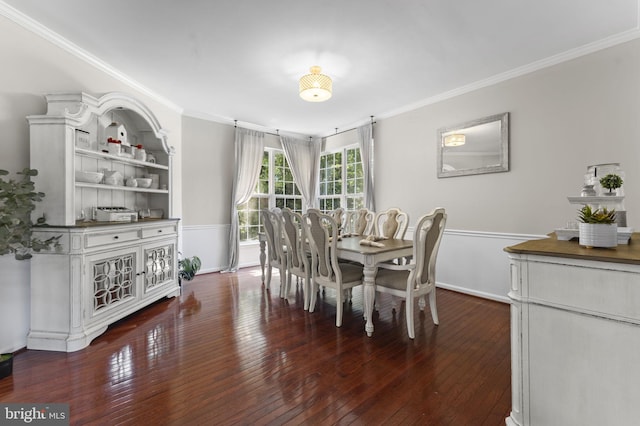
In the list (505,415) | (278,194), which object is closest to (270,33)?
(505,415)

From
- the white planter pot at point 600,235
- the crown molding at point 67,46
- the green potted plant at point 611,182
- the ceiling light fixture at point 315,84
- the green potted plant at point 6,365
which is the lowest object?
the green potted plant at point 6,365

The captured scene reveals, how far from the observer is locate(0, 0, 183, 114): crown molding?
7.58 ft

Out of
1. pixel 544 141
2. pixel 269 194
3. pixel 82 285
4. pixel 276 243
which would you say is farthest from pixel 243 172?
pixel 544 141

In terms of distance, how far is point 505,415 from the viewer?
157 cm

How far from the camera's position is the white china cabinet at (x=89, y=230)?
92.4 inches

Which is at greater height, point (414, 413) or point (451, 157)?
point (451, 157)

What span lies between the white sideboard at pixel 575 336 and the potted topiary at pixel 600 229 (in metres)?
0.06

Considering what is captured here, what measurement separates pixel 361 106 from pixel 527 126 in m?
2.33

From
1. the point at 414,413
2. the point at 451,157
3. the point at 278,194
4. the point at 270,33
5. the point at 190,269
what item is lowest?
the point at 414,413

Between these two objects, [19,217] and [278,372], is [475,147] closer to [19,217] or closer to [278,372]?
[278,372]

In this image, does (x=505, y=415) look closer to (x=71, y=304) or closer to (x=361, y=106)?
(x=71, y=304)

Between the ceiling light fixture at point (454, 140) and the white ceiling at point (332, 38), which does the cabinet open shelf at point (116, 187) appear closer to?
the white ceiling at point (332, 38)

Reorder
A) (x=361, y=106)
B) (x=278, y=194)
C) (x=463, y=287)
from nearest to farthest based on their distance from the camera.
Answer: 1. (x=463, y=287)
2. (x=361, y=106)
3. (x=278, y=194)

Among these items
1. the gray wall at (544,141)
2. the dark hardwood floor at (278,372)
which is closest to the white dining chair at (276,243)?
the dark hardwood floor at (278,372)
